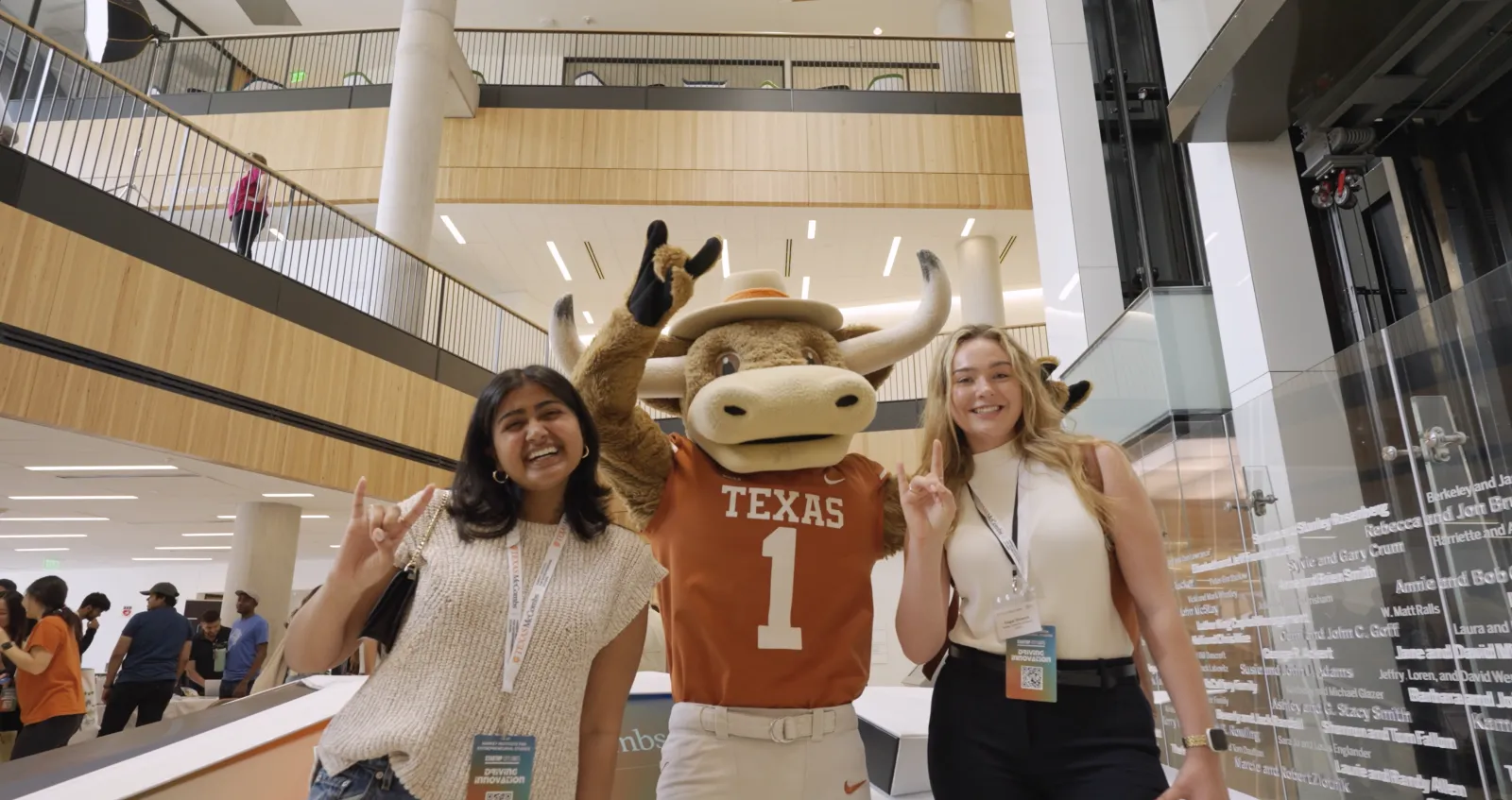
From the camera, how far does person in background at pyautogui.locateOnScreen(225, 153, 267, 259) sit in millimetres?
7512

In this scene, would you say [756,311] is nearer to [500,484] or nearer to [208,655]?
[500,484]

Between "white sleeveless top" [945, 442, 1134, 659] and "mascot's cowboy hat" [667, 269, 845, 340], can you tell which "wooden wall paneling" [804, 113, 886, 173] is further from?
"white sleeveless top" [945, 442, 1134, 659]

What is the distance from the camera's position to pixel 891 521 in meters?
2.05

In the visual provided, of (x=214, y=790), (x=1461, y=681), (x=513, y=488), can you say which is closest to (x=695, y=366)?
(x=513, y=488)

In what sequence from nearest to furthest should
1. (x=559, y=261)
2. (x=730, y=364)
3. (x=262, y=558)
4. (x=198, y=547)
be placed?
1. (x=730, y=364)
2. (x=262, y=558)
3. (x=559, y=261)
4. (x=198, y=547)

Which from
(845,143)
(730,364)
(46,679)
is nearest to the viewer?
(730,364)

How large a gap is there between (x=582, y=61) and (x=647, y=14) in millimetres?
1491

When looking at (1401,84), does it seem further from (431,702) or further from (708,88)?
(708,88)

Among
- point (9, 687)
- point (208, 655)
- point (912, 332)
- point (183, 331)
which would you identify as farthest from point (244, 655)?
point (912, 332)

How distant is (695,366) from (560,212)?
10.3m

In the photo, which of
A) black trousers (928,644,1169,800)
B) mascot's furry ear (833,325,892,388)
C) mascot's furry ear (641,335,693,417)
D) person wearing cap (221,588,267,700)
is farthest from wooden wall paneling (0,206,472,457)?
black trousers (928,644,1169,800)

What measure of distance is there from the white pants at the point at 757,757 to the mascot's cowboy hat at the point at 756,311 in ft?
2.98

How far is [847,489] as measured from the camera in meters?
1.96

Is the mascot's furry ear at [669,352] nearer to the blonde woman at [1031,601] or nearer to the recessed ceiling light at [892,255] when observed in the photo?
the blonde woman at [1031,601]
